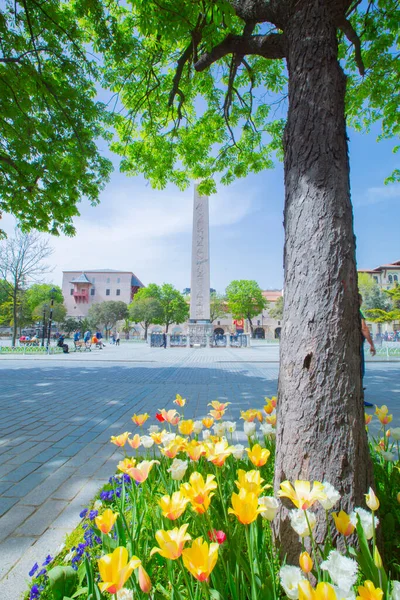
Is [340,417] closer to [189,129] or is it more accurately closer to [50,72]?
[189,129]

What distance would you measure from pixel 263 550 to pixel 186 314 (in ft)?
227

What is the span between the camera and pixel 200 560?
91 cm

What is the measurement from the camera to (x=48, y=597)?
1427 mm

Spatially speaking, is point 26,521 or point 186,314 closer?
point 26,521

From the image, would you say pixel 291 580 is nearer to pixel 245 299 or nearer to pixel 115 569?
pixel 115 569

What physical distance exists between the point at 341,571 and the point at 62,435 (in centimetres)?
427

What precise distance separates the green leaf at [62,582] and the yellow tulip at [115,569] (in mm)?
684

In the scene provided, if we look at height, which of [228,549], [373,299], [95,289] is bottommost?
[228,549]

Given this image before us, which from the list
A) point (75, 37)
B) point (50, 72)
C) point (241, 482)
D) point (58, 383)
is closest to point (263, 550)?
point (241, 482)

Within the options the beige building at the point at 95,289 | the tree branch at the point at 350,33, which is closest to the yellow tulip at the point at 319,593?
the tree branch at the point at 350,33

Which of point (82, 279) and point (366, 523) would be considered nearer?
point (366, 523)

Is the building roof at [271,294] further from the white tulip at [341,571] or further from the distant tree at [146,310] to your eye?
the white tulip at [341,571]

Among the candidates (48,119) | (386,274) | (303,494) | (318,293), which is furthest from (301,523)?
(386,274)

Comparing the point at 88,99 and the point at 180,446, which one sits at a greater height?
the point at 88,99
